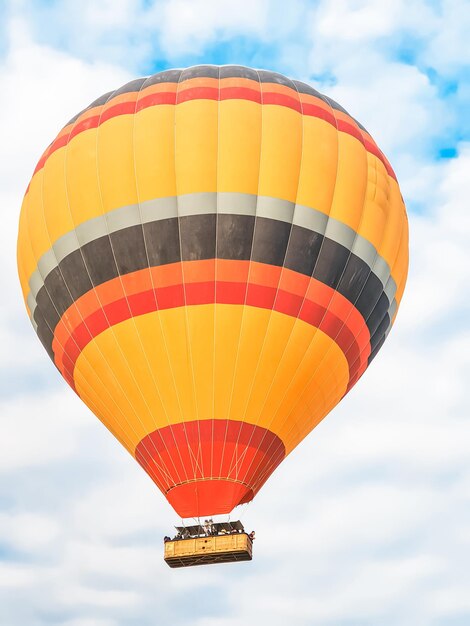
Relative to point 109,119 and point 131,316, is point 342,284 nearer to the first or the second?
point 131,316

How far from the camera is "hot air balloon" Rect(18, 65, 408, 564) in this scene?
63.0 feet

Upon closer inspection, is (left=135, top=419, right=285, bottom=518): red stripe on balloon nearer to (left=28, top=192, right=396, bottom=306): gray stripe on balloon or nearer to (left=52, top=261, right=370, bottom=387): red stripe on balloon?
(left=52, top=261, right=370, bottom=387): red stripe on balloon

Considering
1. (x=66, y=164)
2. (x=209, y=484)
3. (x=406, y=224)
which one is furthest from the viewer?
(x=406, y=224)

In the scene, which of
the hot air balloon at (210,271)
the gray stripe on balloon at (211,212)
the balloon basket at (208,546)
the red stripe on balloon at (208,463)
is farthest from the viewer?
the gray stripe on balloon at (211,212)

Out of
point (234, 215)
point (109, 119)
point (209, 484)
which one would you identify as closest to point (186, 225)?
point (234, 215)

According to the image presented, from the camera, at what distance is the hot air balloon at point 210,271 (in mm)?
19203

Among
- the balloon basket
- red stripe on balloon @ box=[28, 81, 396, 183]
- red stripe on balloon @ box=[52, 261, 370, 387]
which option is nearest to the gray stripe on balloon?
red stripe on balloon @ box=[52, 261, 370, 387]

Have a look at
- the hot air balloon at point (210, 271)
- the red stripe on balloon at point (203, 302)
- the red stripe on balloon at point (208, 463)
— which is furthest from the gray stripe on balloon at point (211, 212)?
the red stripe on balloon at point (208, 463)

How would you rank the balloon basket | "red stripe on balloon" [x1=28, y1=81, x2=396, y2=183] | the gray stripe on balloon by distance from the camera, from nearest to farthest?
1. the balloon basket
2. the gray stripe on balloon
3. "red stripe on balloon" [x1=28, y1=81, x2=396, y2=183]

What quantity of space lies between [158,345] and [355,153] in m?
4.57

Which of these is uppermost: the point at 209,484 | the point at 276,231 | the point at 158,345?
the point at 276,231

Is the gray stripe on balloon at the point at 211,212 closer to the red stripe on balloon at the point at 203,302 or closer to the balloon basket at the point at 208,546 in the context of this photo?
the red stripe on balloon at the point at 203,302

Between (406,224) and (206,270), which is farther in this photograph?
(406,224)

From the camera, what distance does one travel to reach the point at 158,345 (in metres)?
19.3
